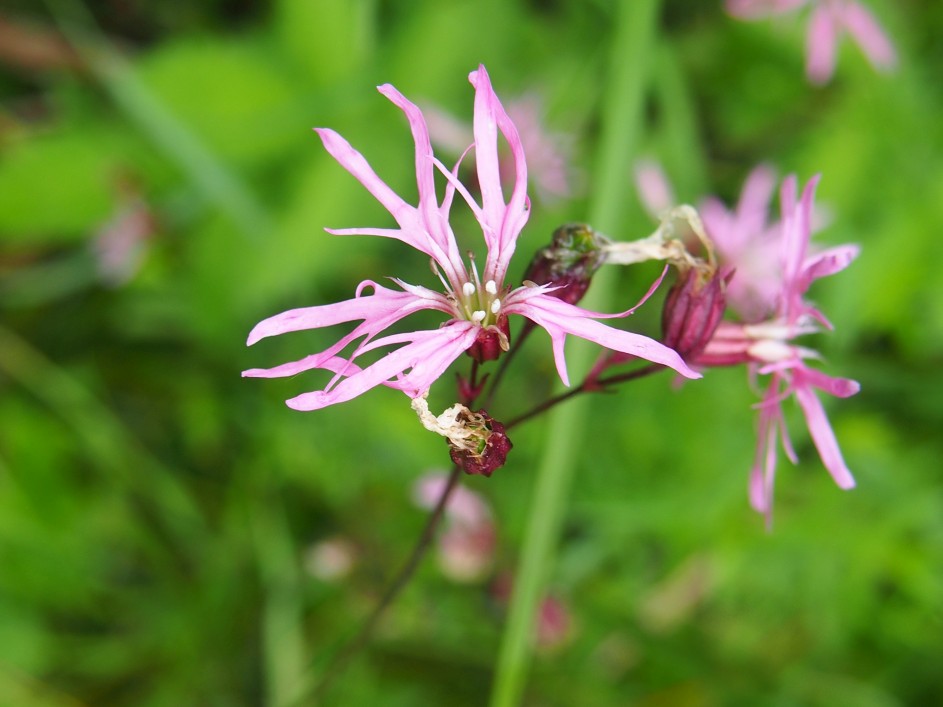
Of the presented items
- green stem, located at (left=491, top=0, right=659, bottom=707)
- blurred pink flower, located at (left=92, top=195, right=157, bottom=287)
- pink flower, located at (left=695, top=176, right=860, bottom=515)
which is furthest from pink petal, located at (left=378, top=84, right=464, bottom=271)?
blurred pink flower, located at (left=92, top=195, right=157, bottom=287)

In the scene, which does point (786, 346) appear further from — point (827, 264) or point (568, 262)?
point (568, 262)

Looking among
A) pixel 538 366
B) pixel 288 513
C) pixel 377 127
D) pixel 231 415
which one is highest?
pixel 377 127

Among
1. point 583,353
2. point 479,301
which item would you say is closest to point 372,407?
point 583,353

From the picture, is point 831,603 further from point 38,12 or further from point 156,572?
point 38,12

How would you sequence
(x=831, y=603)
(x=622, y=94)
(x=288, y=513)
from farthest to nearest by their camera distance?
(x=288, y=513)
(x=831, y=603)
(x=622, y=94)

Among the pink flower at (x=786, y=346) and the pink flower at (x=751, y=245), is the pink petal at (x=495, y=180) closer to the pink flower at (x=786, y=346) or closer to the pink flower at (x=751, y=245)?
the pink flower at (x=786, y=346)

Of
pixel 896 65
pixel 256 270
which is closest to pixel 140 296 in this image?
pixel 256 270
